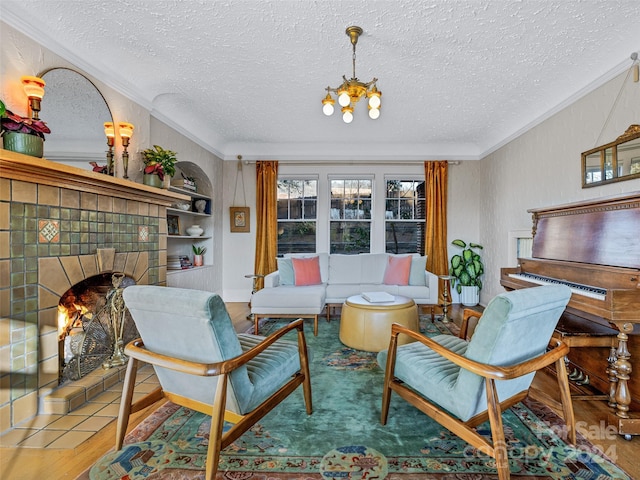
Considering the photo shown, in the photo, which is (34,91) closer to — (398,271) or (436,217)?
(398,271)

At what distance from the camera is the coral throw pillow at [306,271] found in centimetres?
427

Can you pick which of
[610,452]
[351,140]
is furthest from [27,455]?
[351,140]

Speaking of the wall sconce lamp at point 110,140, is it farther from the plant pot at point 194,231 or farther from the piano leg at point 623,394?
the piano leg at point 623,394

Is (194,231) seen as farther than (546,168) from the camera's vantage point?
Yes

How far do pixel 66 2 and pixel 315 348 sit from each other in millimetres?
3197

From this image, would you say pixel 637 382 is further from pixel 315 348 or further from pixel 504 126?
pixel 504 126

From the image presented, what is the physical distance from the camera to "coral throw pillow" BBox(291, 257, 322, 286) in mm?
4266

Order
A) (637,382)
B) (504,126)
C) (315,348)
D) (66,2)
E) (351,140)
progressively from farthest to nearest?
(351,140)
(504,126)
(315,348)
(66,2)
(637,382)

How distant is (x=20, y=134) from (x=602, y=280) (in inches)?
144

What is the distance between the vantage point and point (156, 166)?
3.00 meters

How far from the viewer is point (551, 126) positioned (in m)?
3.39

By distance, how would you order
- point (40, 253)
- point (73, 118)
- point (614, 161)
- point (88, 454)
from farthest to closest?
point (614, 161)
point (73, 118)
point (40, 253)
point (88, 454)

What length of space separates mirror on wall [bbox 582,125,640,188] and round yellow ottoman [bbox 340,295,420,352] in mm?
1947

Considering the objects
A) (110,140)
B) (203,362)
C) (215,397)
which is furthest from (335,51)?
(215,397)
